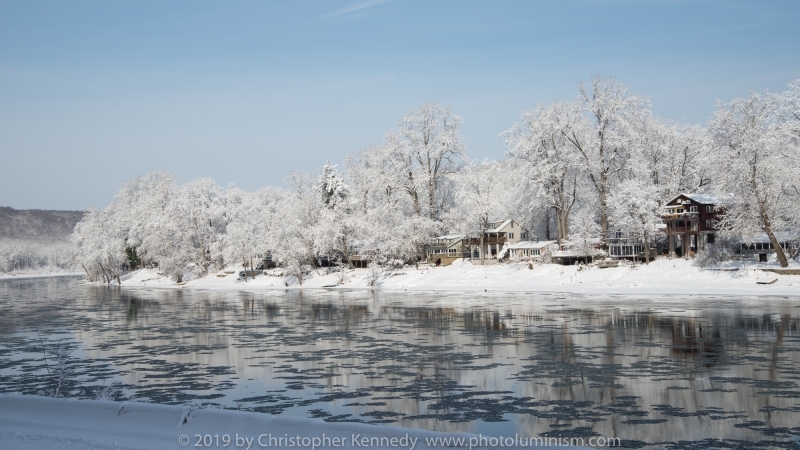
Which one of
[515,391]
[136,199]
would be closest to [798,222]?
[515,391]

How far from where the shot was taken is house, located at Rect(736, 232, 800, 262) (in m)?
62.3

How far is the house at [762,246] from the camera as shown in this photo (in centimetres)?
6234

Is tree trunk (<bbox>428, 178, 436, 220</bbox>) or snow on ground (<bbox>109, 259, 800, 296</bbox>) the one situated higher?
tree trunk (<bbox>428, 178, 436, 220</bbox>)

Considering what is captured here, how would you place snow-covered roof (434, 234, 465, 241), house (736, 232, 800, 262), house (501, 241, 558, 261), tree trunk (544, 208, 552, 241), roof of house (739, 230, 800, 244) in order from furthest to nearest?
snow-covered roof (434, 234, 465, 241)
tree trunk (544, 208, 552, 241)
house (501, 241, 558, 261)
house (736, 232, 800, 262)
roof of house (739, 230, 800, 244)

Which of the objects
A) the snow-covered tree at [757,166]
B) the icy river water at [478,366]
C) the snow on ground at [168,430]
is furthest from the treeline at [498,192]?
the snow on ground at [168,430]

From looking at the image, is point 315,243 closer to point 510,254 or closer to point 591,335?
point 510,254

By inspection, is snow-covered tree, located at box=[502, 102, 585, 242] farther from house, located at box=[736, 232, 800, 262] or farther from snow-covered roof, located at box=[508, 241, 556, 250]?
house, located at box=[736, 232, 800, 262]

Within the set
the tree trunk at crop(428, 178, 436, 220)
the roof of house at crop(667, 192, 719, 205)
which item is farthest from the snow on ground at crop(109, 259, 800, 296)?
the tree trunk at crop(428, 178, 436, 220)

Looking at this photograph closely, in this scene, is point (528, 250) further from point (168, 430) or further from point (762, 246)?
point (168, 430)

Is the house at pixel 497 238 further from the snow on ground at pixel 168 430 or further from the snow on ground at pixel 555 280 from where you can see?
the snow on ground at pixel 168 430

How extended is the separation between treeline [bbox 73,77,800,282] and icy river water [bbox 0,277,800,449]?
1754 centimetres

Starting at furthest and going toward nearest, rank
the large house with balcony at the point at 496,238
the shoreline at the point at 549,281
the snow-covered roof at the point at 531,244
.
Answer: the large house with balcony at the point at 496,238 → the snow-covered roof at the point at 531,244 → the shoreline at the point at 549,281

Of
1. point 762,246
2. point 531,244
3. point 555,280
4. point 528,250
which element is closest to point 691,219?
point 762,246

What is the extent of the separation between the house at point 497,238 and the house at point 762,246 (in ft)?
107
